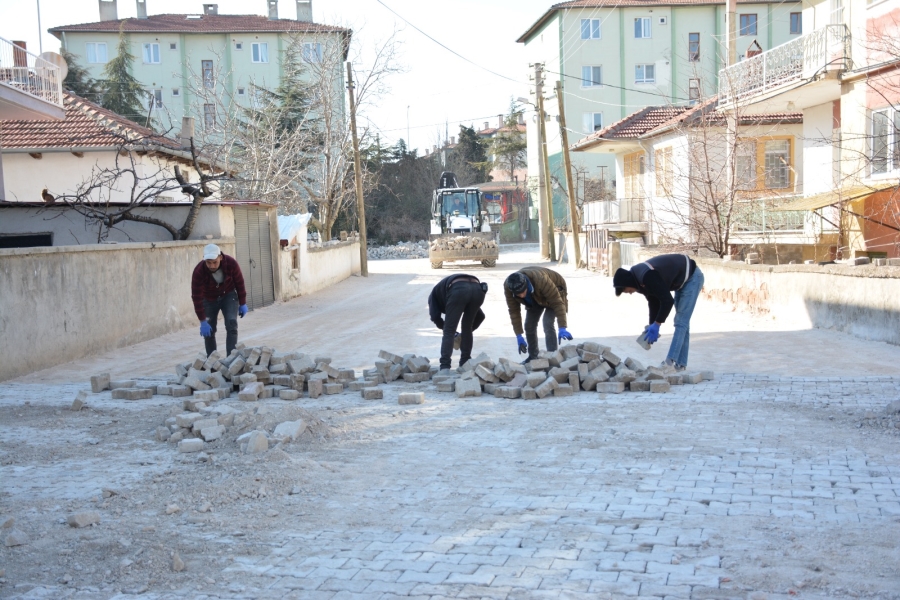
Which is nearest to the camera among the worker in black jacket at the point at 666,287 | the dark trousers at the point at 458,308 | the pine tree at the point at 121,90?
the worker in black jacket at the point at 666,287

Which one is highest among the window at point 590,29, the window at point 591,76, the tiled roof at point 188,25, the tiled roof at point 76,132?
the tiled roof at point 188,25

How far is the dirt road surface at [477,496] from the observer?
4043mm

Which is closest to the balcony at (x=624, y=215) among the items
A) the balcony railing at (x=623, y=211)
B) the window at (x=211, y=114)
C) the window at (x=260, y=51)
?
the balcony railing at (x=623, y=211)

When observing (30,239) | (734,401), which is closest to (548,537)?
(734,401)

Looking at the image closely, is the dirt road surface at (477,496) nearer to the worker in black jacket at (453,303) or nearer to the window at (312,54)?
the worker in black jacket at (453,303)

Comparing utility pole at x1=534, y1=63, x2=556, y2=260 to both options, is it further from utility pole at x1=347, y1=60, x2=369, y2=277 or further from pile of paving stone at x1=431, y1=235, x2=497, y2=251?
utility pole at x1=347, y1=60, x2=369, y2=277

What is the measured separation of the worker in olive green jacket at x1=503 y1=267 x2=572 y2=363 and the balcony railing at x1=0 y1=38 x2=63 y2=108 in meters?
13.3

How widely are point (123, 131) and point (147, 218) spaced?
653cm

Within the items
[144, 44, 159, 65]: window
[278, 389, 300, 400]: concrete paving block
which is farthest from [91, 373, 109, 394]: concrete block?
[144, 44, 159, 65]: window

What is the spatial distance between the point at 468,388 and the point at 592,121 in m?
43.2

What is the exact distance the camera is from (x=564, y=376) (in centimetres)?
869

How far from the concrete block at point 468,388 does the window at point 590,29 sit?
4327 centimetres

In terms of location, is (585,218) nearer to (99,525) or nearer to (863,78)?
(863,78)

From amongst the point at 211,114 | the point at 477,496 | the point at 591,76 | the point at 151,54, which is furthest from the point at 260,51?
the point at 477,496
